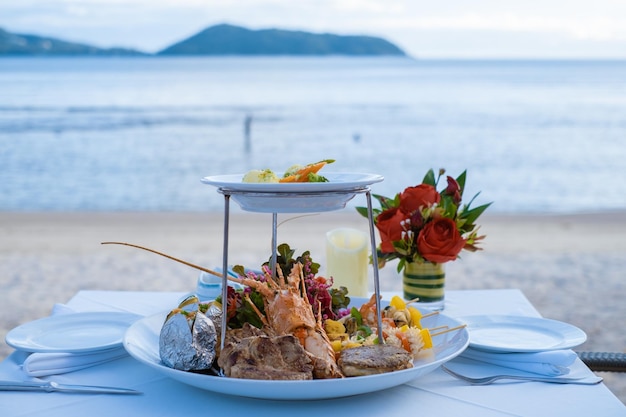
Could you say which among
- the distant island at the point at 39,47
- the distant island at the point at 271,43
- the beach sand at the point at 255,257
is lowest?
the beach sand at the point at 255,257

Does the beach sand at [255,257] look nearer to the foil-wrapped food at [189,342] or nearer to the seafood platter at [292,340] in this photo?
the seafood platter at [292,340]

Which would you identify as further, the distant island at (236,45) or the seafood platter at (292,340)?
the distant island at (236,45)

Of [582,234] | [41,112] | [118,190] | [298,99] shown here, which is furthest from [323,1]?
[582,234]

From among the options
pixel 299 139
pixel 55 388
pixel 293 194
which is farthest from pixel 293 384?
pixel 299 139

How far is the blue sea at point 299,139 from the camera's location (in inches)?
538

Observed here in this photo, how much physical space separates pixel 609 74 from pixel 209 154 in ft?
141

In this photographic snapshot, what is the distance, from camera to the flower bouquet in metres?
2.16

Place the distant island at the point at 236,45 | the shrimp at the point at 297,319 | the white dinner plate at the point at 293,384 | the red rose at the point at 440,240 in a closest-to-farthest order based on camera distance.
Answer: the white dinner plate at the point at 293,384
the shrimp at the point at 297,319
the red rose at the point at 440,240
the distant island at the point at 236,45

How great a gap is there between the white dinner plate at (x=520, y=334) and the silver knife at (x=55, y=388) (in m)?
0.83

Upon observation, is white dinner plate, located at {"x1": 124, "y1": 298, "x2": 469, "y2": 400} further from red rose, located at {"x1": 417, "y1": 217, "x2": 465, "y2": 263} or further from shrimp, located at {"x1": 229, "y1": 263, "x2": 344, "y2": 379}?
red rose, located at {"x1": 417, "y1": 217, "x2": 465, "y2": 263}

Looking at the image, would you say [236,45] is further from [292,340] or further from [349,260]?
[292,340]

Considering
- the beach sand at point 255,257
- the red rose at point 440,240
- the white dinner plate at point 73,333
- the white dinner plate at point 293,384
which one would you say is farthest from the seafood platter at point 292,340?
the beach sand at point 255,257

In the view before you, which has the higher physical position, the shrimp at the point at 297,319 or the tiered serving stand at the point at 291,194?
the tiered serving stand at the point at 291,194

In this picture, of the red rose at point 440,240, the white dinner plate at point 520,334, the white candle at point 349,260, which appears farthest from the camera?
the white candle at point 349,260
